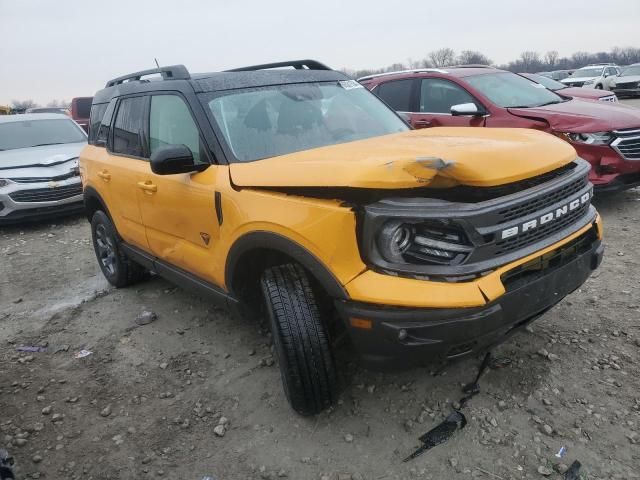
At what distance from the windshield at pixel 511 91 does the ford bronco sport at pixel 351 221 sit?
3.18m

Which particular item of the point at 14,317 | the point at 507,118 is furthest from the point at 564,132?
the point at 14,317

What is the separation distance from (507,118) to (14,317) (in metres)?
5.42

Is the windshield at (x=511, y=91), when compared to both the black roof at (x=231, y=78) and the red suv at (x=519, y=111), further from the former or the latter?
the black roof at (x=231, y=78)

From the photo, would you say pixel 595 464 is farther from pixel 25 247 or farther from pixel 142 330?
pixel 25 247

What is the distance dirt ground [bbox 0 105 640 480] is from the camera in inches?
97.4

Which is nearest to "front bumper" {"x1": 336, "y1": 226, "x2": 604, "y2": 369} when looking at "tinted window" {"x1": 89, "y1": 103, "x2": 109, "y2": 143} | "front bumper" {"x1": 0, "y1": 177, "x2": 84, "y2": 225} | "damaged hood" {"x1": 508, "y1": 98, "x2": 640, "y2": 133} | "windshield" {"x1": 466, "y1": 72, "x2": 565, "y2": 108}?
"tinted window" {"x1": 89, "y1": 103, "x2": 109, "y2": 143}

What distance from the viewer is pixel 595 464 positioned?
2311 millimetres

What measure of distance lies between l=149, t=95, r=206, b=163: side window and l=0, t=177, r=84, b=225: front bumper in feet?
16.0

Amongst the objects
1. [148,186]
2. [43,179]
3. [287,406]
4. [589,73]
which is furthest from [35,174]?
[589,73]

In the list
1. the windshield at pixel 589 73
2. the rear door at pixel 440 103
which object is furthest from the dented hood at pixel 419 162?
the windshield at pixel 589 73

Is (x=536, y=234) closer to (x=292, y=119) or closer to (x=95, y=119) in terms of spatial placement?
(x=292, y=119)

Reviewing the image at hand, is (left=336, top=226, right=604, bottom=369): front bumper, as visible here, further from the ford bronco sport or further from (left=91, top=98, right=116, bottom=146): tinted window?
(left=91, top=98, right=116, bottom=146): tinted window

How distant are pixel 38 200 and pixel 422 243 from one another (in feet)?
23.8

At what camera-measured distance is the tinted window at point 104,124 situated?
14.8 feet
